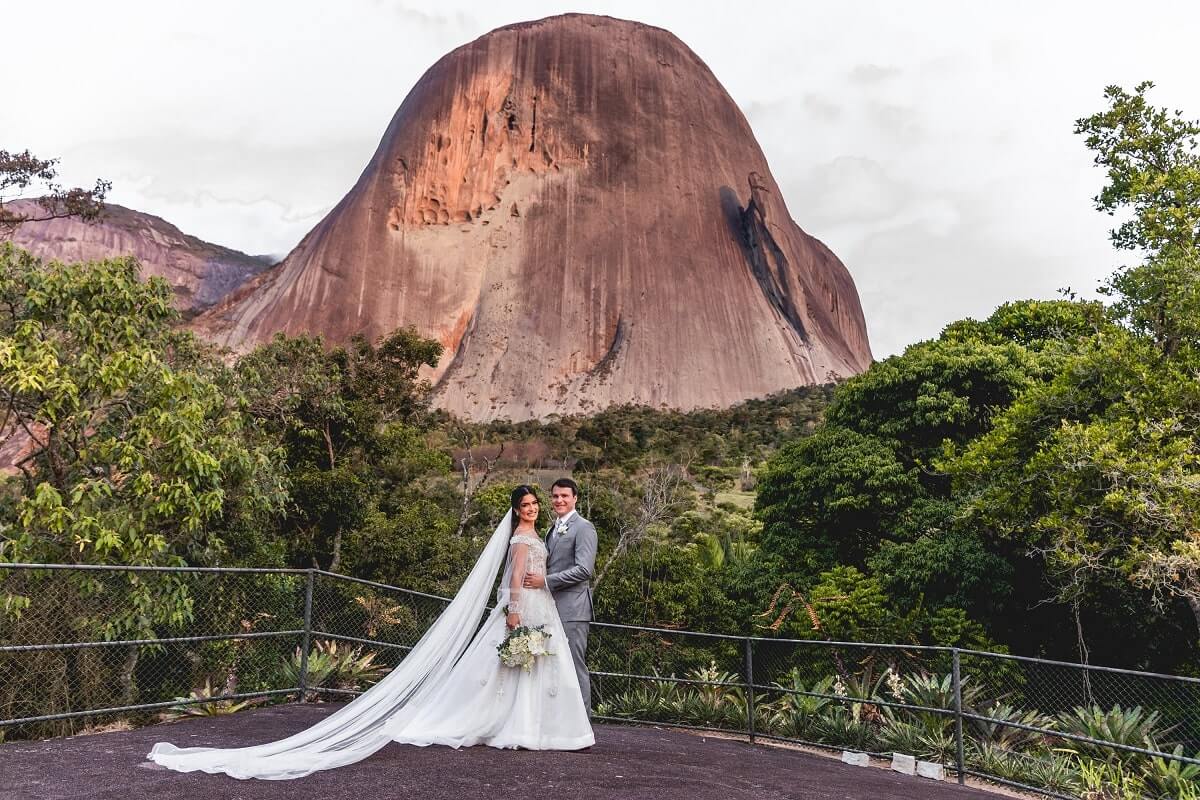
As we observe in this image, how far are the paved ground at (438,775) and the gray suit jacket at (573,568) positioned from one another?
0.83 metres

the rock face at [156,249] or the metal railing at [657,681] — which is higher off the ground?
the rock face at [156,249]

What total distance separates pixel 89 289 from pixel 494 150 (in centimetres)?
5371

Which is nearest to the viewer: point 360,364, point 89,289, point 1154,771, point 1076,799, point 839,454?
point 1076,799

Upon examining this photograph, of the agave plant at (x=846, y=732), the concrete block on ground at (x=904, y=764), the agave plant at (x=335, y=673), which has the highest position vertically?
the agave plant at (x=335, y=673)

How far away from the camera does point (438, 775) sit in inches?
164

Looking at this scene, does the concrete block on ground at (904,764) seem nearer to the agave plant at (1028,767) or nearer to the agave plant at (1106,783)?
the agave plant at (1028,767)

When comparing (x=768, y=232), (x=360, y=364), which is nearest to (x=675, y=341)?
(x=768, y=232)

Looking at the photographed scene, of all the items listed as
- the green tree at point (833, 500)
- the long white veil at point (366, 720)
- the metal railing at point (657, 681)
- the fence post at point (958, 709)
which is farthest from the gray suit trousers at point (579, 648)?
the green tree at point (833, 500)

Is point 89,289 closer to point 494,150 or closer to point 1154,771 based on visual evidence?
point 1154,771

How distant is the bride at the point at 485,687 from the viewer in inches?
190

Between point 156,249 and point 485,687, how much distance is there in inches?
3076

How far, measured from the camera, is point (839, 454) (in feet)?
46.1

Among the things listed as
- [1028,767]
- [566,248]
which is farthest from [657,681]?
[566,248]

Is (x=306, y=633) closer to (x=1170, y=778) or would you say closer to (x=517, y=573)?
(x=517, y=573)
